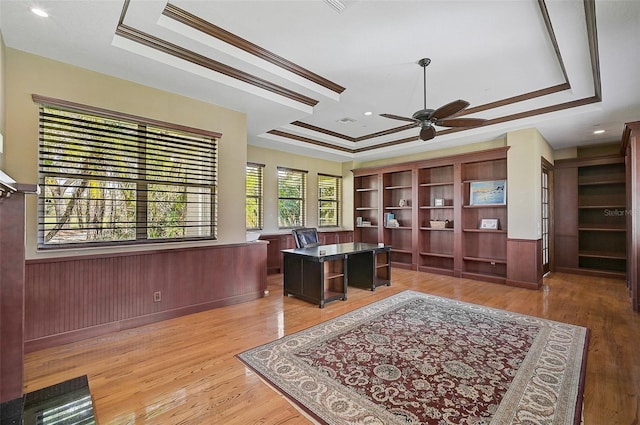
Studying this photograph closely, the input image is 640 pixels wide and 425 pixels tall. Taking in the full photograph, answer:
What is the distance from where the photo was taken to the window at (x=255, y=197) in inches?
252

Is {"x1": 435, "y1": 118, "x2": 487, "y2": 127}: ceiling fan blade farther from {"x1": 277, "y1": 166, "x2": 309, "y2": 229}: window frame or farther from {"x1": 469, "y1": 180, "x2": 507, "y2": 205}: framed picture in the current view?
{"x1": 277, "y1": 166, "x2": 309, "y2": 229}: window frame

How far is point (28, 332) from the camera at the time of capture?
9.12ft

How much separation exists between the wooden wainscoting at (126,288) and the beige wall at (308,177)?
2327 mm

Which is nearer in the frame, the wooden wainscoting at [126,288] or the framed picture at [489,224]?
the wooden wainscoting at [126,288]

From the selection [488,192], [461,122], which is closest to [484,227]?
[488,192]

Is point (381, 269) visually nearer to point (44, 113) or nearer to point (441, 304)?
point (441, 304)

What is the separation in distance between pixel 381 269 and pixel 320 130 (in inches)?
119

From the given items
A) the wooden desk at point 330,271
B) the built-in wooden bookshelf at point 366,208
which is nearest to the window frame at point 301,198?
the built-in wooden bookshelf at point 366,208

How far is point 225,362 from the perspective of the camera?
2.60m

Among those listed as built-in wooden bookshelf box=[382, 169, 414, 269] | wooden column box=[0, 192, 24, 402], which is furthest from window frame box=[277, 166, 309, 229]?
wooden column box=[0, 192, 24, 402]

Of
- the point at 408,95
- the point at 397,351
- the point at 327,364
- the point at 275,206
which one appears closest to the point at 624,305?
the point at 397,351

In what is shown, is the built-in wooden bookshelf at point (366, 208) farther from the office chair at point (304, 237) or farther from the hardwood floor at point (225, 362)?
the hardwood floor at point (225, 362)

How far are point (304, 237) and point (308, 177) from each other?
2.57 meters

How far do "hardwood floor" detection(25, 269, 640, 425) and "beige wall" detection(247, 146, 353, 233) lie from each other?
262 centimetres
